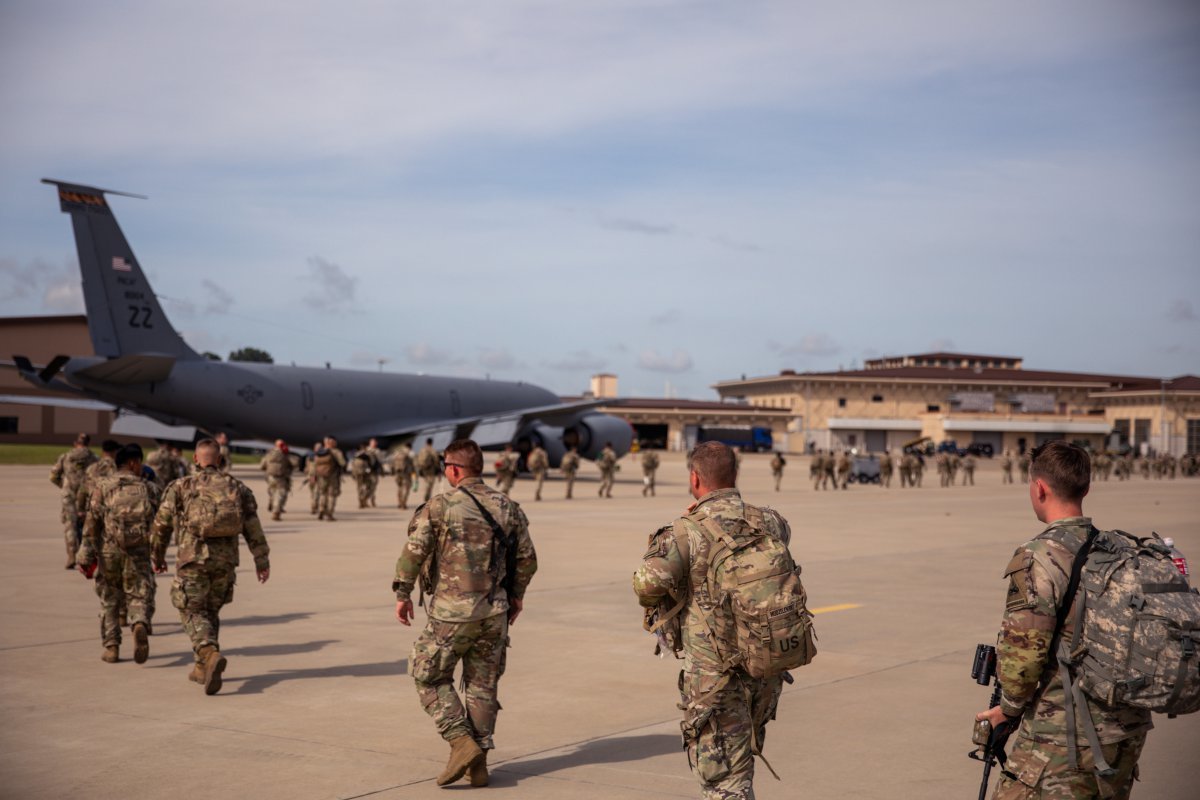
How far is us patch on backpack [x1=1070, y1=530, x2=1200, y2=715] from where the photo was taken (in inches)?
151

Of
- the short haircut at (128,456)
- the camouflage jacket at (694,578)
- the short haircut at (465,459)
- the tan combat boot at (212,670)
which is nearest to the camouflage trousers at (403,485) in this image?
the short haircut at (128,456)

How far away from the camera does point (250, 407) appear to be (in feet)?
125

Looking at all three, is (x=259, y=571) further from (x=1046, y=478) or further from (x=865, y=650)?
(x=1046, y=478)

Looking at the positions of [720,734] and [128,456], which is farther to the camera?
Result: [128,456]

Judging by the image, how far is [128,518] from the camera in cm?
999

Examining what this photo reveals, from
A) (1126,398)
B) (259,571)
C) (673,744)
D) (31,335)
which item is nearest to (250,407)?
(259,571)

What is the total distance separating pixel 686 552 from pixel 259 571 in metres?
5.31

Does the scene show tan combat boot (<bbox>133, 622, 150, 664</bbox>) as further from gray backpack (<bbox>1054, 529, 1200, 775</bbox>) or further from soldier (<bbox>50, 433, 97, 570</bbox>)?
gray backpack (<bbox>1054, 529, 1200, 775</bbox>)

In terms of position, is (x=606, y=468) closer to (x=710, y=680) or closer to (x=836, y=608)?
(x=836, y=608)

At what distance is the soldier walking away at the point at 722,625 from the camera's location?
15.5 feet

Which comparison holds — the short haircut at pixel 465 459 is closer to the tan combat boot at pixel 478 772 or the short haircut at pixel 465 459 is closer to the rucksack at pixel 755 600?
the tan combat boot at pixel 478 772

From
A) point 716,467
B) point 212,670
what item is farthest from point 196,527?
point 716,467

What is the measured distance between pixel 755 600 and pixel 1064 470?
1.33 m

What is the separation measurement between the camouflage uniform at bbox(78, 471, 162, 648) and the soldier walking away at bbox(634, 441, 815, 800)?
6.54m
